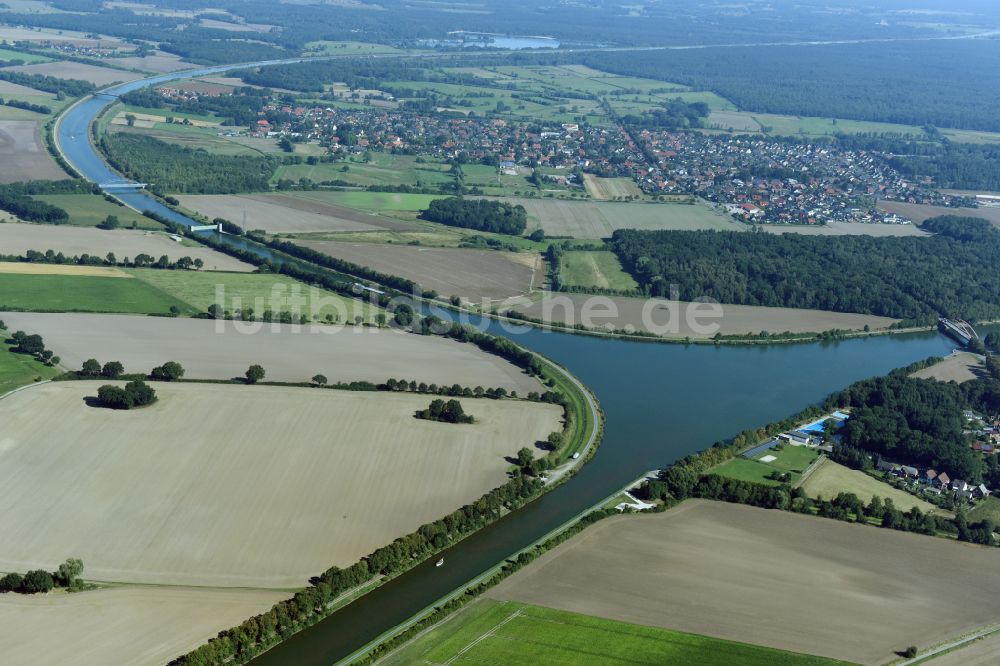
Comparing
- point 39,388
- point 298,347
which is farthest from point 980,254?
point 39,388

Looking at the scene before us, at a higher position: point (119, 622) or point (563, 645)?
point (119, 622)

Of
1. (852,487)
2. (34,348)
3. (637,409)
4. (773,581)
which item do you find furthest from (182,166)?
(773,581)

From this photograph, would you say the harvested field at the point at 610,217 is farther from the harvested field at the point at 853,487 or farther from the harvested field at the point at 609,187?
the harvested field at the point at 853,487

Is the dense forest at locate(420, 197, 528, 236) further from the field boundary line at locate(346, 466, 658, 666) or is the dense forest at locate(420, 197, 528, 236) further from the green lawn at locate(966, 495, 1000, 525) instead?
the green lawn at locate(966, 495, 1000, 525)

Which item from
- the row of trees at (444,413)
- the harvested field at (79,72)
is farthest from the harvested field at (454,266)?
the harvested field at (79,72)

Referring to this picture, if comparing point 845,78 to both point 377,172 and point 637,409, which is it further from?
point 637,409

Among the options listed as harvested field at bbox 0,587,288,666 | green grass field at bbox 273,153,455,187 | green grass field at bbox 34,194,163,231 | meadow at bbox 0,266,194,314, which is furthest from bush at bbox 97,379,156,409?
green grass field at bbox 273,153,455,187
